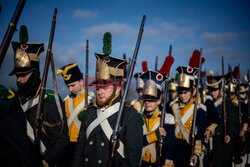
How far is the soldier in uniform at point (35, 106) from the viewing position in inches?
120

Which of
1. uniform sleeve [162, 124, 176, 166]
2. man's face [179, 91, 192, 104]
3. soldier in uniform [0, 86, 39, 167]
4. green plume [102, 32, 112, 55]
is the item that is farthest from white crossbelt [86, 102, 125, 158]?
man's face [179, 91, 192, 104]

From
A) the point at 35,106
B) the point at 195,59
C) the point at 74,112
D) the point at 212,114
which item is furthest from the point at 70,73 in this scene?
the point at 212,114

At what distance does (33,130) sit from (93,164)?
124 centimetres

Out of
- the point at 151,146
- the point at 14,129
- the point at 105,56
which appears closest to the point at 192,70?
the point at 151,146

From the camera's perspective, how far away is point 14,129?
5.20 feet

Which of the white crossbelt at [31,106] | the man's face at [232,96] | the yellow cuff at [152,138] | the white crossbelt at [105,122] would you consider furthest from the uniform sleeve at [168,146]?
the man's face at [232,96]

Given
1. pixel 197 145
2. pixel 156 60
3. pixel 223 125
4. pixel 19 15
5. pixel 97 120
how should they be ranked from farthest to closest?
1. pixel 156 60
2. pixel 223 125
3. pixel 197 145
4. pixel 97 120
5. pixel 19 15

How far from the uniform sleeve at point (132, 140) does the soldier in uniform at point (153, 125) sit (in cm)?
127

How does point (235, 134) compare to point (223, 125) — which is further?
point (235, 134)

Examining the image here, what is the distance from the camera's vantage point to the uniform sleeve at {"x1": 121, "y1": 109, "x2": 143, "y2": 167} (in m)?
2.63

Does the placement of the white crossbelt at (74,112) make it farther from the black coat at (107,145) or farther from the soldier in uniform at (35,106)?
the black coat at (107,145)

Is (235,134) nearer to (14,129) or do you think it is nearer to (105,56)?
(105,56)

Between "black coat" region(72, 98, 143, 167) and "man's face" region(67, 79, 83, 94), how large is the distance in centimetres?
261

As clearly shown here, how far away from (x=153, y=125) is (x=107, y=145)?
6.14 feet
